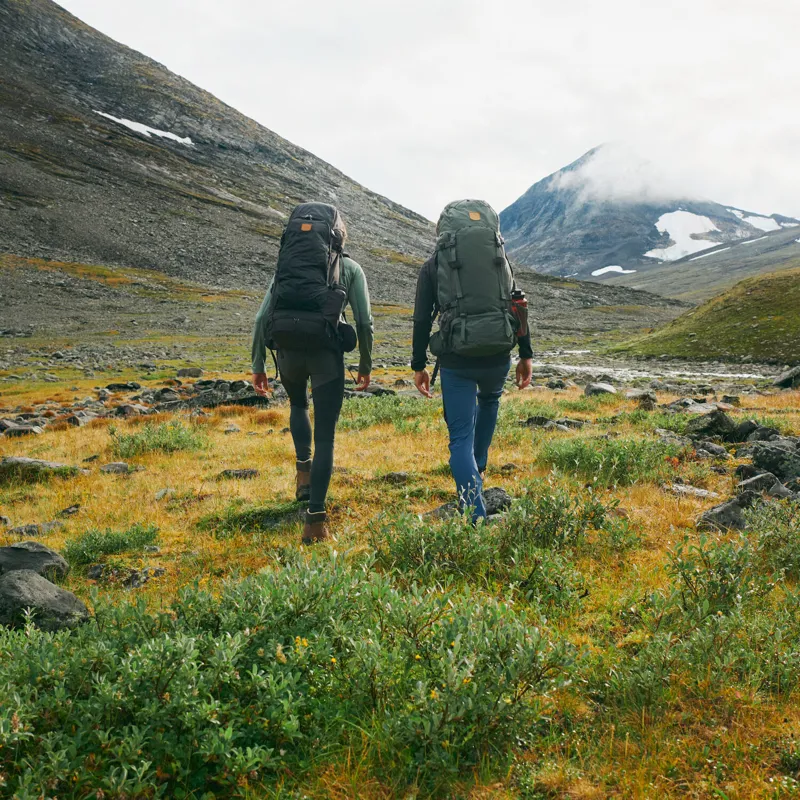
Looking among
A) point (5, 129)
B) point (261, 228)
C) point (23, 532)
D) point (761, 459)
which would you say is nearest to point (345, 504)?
point (23, 532)

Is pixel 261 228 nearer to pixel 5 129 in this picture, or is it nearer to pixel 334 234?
pixel 5 129

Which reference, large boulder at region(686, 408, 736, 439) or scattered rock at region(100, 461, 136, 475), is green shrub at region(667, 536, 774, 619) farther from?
scattered rock at region(100, 461, 136, 475)

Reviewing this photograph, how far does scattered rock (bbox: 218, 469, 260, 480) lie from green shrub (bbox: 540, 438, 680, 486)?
415cm

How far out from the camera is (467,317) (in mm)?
4793

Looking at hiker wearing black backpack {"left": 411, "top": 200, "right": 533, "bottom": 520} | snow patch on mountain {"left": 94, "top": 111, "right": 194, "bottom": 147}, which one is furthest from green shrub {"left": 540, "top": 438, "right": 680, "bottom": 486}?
snow patch on mountain {"left": 94, "top": 111, "right": 194, "bottom": 147}

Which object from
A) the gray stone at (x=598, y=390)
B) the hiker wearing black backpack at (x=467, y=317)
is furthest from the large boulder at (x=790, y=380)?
the hiker wearing black backpack at (x=467, y=317)

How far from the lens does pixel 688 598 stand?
3592mm

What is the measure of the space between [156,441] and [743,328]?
118 feet

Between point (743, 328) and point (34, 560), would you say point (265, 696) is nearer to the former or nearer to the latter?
point (34, 560)

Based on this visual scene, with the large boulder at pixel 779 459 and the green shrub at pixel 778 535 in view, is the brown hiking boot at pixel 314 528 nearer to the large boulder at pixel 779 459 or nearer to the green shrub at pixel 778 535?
the green shrub at pixel 778 535

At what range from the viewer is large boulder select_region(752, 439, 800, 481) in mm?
6500

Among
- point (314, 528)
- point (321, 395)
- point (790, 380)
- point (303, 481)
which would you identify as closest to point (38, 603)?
point (314, 528)

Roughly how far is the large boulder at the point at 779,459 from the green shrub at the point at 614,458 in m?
1.03

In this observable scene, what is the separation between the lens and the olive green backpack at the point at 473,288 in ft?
15.6
